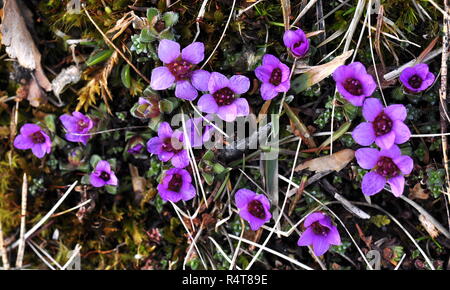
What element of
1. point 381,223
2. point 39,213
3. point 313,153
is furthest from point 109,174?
point 381,223

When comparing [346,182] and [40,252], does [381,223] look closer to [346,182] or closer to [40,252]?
[346,182]

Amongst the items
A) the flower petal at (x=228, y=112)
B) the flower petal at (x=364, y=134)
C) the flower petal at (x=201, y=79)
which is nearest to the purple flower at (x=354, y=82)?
the flower petal at (x=364, y=134)

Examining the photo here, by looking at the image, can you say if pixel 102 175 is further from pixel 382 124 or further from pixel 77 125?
pixel 382 124

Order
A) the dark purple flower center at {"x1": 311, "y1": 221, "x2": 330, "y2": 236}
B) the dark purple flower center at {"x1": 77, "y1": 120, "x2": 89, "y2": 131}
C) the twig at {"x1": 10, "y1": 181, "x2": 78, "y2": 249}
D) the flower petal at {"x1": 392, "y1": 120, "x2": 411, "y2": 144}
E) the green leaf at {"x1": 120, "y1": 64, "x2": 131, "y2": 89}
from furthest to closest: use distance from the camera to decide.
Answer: the twig at {"x1": 10, "y1": 181, "x2": 78, "y2": 249}
the dark purple flower center at {"x1": 77, "y1": 120, "x2": 89, "y2": 131}
the green leaf at {"x1": 120, "y1": 64, "x2": 131, "y2": 89}
the dark purple flower center at {"x1": 311, "y1": 221, "x2": 330, "y2": 236}
the flower petal at {"x1": 392, "y1": 120, "x2": 411, "y2": 144}

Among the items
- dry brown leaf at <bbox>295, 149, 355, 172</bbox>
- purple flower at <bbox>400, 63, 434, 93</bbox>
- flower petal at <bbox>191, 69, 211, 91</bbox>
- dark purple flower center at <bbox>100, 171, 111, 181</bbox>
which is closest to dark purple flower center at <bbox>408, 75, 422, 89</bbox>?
purple flower at <bbox>400, 63, 434, 93</bbox>

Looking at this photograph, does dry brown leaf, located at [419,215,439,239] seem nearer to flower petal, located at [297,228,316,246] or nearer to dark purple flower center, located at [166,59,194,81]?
flower petal, located at [297,228,316,246]

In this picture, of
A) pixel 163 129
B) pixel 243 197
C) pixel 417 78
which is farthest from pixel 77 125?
pixel 417 78
